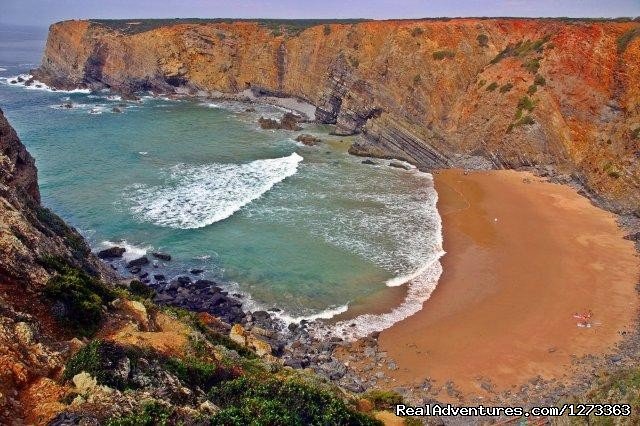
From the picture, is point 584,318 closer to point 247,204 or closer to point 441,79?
point 247,204

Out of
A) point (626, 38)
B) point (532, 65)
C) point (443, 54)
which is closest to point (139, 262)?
point (532, 65)

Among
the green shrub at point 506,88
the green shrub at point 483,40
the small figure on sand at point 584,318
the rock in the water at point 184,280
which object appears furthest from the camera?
the green shrub at point 483,40

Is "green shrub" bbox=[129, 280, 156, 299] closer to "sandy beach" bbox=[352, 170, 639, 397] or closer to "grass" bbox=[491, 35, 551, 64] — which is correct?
"sandy beach" bbox=[352, 170, 639, 397]

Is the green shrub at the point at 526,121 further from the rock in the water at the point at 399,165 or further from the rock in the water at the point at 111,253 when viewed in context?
the rock in the water at the point at 111,253

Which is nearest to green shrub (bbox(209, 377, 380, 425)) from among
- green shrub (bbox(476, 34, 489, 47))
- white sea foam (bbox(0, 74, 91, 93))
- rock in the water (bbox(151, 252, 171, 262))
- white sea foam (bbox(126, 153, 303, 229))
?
rock in the water (bbox(151, 252, 171, 262))

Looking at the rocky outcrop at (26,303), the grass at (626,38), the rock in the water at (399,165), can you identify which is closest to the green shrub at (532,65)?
the grass at (626,38)

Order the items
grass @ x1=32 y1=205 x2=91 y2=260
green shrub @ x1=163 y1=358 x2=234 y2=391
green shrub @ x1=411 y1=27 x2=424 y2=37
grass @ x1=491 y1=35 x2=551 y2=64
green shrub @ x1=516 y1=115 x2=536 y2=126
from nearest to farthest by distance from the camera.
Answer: green shrub @ x1=163 y1=358 x2=234 y2=391 < grass @ x1=32 y1=205 x2=91 y2=260 < green shrub @ x1=516 y1=115 x2=536 y2=126 < grass @ x1=491 y1=35 x2=551 y2=64 < green shrub @ x1=411 y1=27 x2=424 y2=37
